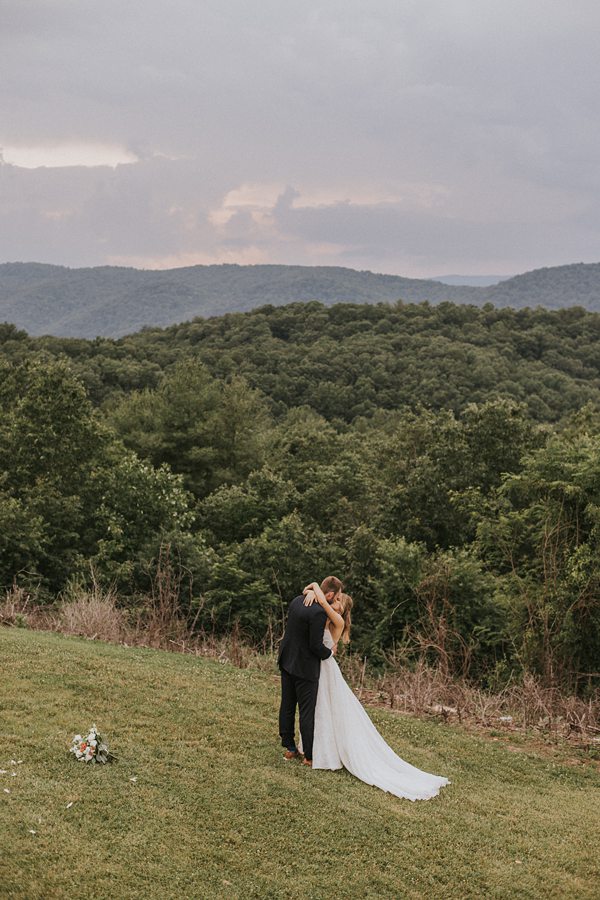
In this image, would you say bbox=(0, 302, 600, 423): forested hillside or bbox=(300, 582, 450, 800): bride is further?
bbox=(0, 302, 600, 423): forested hillside

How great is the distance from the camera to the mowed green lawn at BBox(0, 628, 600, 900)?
265 inches

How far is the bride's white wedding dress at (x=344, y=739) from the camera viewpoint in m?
8.99

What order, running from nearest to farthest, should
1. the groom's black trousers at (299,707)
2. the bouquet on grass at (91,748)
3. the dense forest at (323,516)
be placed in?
1. the bouquet on grass at (91,748)
2. the groom's black trousers at (299,707)
3. the dense forest at (323,516)

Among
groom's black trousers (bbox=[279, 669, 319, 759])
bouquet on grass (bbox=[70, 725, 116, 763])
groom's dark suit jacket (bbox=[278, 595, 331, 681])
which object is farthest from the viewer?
groom's black trousers (bbox=[279, 669, 319, 759])

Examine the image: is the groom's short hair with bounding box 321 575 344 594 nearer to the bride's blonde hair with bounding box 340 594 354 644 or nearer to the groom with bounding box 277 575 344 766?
the groom with bounding box 277 575 344 766

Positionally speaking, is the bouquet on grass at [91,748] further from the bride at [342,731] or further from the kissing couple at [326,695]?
the bride at [342,731]

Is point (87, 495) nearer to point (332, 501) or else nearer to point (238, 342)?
point (332, 501)

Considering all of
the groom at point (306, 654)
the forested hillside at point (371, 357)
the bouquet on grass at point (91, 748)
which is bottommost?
the bouquet on grass at point (91, 748)

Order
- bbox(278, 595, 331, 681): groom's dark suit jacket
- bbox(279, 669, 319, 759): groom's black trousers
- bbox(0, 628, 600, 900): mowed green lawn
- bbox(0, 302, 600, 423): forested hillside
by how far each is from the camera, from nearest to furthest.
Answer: bbox(0, 628, 600, 900): mowed green lawn → bbox(278, 595, 331, 681): groom's dark suit jacket → bbox(279, 669, 319, 759): groom's black trousers → bbox(0, 302, 600, 423): forested hillside

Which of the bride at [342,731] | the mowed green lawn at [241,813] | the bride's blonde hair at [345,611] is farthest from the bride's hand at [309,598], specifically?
the mowed green lawn at [241,813]

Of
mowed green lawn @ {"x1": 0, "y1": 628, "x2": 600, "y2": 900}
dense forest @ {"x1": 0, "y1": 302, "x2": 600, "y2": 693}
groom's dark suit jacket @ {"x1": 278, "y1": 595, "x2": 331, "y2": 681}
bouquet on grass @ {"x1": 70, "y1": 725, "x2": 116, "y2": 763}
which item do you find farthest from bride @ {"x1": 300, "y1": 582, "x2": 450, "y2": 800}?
dense forest @ {"x1": 0, "y1": 302, "x2": 600, "y2": 693}

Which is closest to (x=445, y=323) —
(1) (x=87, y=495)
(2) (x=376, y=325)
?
(2) (x=376, y=325)

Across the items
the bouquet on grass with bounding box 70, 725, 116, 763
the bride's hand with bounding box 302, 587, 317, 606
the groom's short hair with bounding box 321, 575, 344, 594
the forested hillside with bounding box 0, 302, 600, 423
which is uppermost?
the forested hillside with bounding box 0, 302, 600, 423

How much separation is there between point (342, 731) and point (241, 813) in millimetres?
1653
